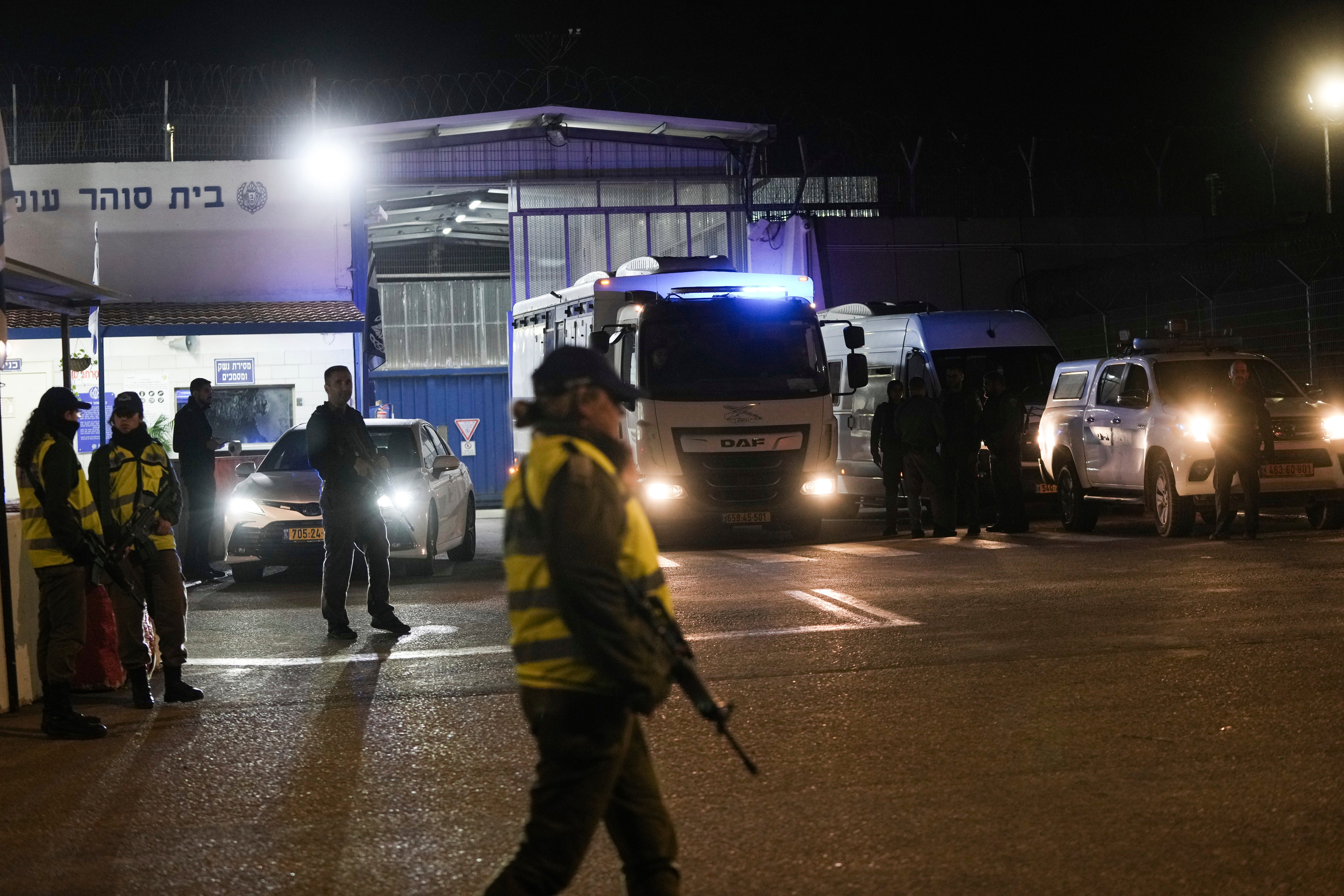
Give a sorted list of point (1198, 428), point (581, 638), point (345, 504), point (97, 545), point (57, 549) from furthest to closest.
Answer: point (1198, 428) → point (345, 504) → point (97, 545) → point (57, 549) → point (581, 638)

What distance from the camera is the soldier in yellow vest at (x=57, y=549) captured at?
26.9ft

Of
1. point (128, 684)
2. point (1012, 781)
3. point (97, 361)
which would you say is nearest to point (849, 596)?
point (128, 684)

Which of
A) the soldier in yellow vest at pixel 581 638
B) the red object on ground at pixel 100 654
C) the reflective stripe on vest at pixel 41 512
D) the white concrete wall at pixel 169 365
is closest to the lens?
the soldier in yellow vest at pixel 581 638

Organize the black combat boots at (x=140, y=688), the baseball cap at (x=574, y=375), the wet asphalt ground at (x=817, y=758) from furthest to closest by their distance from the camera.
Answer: the black combat boots at (x=140, y=688) → the wet asphalt ground at (x=817, y=758) → the baseball cap at (x=574, y=375)

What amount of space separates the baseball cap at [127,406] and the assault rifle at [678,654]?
557 cm

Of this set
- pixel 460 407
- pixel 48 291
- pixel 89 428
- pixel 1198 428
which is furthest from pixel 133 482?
pixel 460 407

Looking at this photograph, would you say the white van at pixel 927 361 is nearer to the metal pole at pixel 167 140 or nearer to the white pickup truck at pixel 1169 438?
the white pickup truck at pixel 1169 438

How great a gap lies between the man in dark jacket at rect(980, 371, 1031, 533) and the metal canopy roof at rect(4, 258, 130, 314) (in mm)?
9583

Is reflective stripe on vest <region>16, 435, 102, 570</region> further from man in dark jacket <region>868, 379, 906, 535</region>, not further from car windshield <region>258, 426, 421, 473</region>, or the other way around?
man in dark jacket <region>868, 379, 906, 535</region>

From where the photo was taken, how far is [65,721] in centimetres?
815

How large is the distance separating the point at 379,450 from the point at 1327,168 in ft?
70.0

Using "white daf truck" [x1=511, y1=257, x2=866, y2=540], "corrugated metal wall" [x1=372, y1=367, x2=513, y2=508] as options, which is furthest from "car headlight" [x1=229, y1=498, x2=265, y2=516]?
"corrugated metal wall" [x1=372, y1=367, x2=513, y2=508]

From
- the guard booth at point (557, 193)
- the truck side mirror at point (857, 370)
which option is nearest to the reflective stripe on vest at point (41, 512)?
the truck side mirror at point (857, 370)

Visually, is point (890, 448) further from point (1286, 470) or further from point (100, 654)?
point (100, 654)
